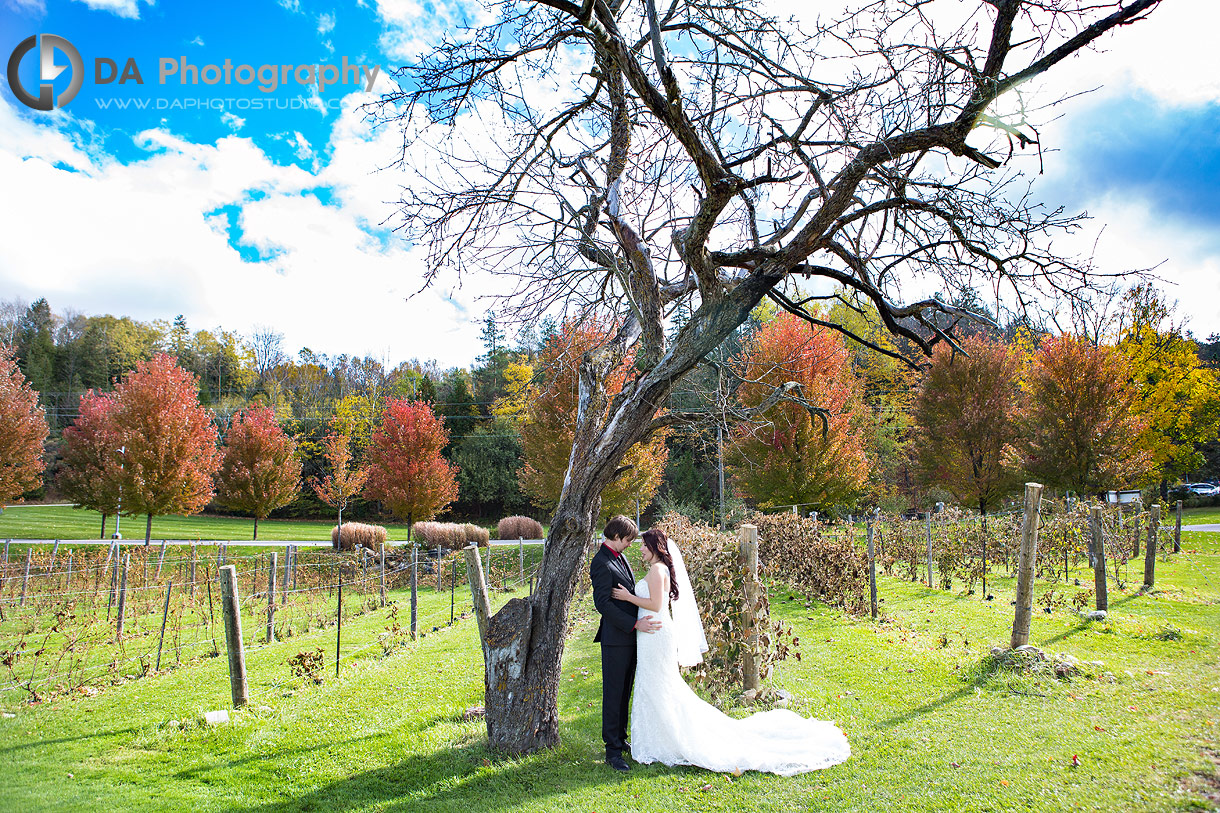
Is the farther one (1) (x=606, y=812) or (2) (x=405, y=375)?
(2) (x=405, y=375)

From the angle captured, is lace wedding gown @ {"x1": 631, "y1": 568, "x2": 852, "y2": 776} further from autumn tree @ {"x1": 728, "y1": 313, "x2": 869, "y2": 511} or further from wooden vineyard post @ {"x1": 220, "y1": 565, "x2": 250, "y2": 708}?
Result: autumn tree @ {"x1": 728, "y1": 313, "x2": 869, "y2": 511}

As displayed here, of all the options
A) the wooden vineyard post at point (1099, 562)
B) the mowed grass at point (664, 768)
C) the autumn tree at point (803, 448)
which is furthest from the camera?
the autumn tree at point (803, 448)

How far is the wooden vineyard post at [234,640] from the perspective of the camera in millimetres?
6762

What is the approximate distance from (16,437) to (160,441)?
5.09 m

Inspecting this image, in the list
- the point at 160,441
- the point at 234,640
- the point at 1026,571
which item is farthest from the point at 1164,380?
the point at 160,441

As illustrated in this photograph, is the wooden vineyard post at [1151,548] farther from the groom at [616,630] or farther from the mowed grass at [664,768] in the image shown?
the groom at [616,630]

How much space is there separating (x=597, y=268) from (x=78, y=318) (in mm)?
64369

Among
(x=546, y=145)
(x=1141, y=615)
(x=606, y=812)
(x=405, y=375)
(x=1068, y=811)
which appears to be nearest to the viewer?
(x=1068, y=811)

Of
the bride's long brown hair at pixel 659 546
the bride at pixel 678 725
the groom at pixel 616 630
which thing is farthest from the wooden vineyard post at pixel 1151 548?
the groom at pixel 616 630

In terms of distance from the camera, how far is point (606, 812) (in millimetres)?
3908

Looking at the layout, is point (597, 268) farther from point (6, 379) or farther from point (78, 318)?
point (78, 318)

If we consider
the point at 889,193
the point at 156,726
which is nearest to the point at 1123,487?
A: the point at 889,193

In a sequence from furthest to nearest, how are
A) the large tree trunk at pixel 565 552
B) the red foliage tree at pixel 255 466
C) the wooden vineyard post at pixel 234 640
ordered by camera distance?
the red foliage tree at pixel 255 466
the wooden vineyard post at pixel 234 640
the large tree trunk at pixel 565 552

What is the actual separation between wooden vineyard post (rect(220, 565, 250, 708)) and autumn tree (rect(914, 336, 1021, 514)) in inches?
945
